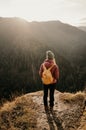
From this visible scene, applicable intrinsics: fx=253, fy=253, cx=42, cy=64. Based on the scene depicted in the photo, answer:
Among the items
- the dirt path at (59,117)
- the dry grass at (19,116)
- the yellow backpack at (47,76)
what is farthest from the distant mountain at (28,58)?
the yellow backpack at (47,76)

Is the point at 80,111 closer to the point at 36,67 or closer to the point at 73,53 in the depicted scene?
the point at 36,67

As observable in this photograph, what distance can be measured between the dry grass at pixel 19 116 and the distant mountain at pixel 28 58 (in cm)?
9430

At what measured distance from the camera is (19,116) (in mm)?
8180

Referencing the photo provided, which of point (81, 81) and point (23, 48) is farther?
point (23, 48)

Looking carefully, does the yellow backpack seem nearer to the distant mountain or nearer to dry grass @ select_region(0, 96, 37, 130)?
dry grass @ select_region(0, 96, 37, 130)

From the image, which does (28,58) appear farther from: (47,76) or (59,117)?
(59,117)

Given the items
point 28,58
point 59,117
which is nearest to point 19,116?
point 59,117

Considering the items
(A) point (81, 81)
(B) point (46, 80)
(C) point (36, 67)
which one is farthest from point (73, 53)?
(B) point (46, 80)

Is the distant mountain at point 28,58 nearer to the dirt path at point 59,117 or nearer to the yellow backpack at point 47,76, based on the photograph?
the dirt path at point 59,117

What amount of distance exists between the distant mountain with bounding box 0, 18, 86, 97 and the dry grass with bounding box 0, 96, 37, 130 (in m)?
94.3

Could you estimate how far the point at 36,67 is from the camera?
139375mm

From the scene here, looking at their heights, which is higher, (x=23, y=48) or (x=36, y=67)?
(x=23, y=48)

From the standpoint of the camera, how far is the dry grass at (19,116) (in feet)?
24.7

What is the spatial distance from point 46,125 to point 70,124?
733 millimetres
